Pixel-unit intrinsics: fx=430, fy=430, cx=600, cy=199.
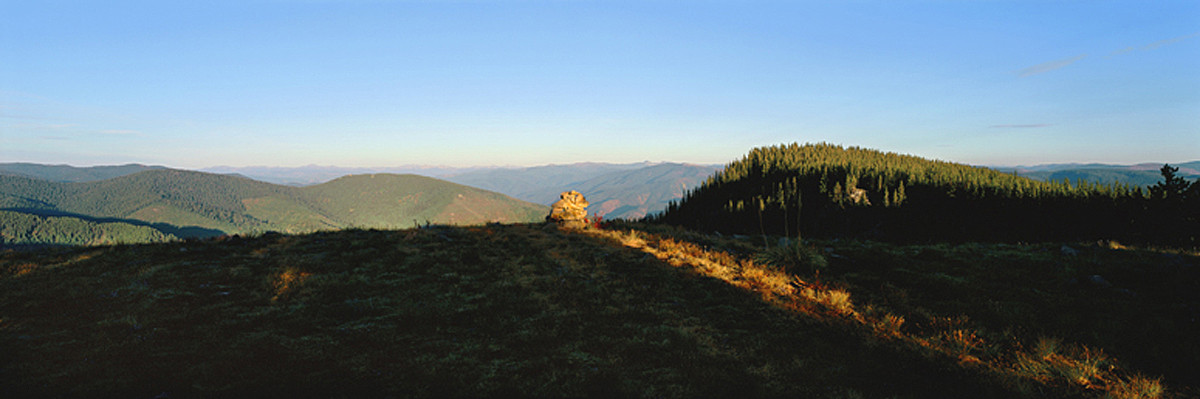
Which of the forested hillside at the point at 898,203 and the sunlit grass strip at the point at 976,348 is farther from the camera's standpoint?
the forested hillside at the point at 898,203

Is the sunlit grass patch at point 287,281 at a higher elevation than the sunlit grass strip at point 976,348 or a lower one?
higher

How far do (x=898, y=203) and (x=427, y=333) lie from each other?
114323 mm

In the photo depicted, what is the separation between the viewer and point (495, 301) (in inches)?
372

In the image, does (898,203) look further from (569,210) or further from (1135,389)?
(1135,389)

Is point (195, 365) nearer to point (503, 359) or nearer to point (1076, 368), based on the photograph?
point (503, 359)

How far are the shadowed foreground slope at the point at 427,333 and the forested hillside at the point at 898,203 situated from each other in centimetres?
5373

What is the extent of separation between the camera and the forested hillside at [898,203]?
7162 cm

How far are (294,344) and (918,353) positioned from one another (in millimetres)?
9718

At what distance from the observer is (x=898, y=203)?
3836 inches

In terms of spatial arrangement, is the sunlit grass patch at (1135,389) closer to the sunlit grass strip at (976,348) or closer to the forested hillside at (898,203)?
the sunlit grass strip at (976,348)

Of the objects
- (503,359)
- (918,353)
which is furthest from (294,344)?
(918,353)

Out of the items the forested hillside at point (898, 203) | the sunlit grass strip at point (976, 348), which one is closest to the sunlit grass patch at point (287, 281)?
the sunlit grass strip at point (976, 348)

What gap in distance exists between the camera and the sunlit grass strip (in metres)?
5.75

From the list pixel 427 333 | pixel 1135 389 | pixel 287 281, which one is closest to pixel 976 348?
pixel 1135 389
